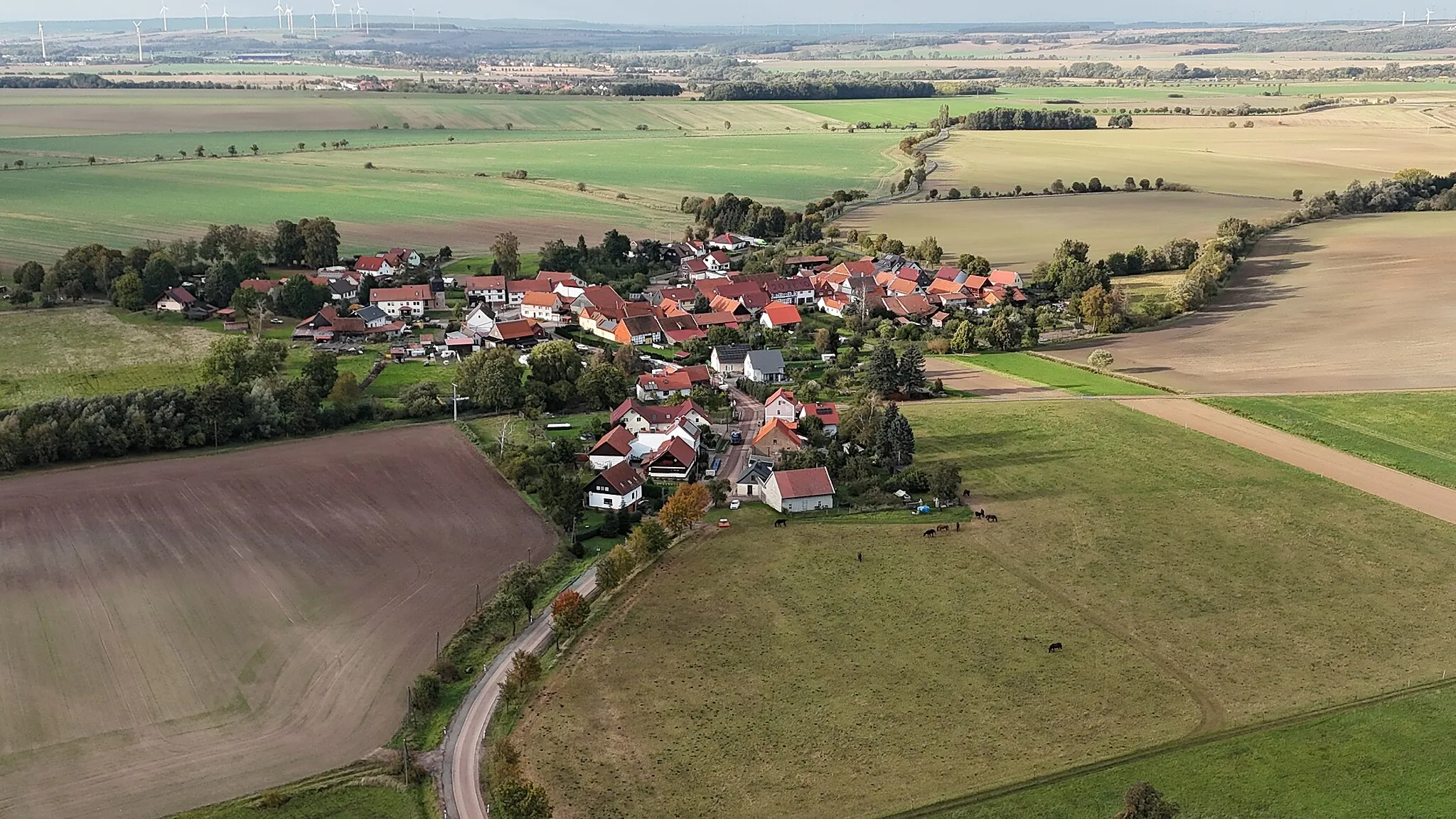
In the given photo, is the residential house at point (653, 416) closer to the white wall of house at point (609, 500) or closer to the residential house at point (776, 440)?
the residential house at point (776, 440)

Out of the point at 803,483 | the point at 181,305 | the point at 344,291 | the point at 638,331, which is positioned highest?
the point at 803,483

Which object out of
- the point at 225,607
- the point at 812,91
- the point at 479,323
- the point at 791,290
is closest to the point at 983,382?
the point at 791,290

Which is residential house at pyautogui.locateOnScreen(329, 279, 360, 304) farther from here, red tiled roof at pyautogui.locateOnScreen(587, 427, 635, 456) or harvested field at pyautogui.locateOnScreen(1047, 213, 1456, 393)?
harvested field at pyautogui.locateOnScreen(1047, 213, 1456, 393)

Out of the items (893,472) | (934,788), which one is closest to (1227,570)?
(893,472)

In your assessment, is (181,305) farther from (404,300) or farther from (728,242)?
(728,242)

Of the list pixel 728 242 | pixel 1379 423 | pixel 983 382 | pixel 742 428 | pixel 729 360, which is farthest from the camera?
pixel 728 242

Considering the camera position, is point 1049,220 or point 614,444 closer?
point 614,444
